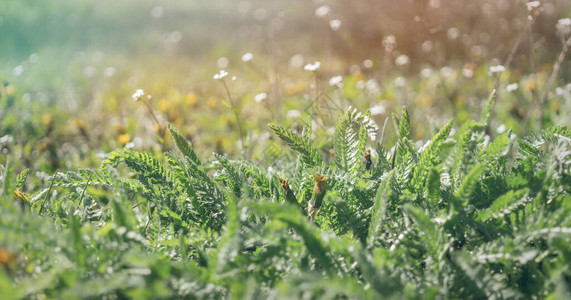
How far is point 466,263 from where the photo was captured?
0.99m

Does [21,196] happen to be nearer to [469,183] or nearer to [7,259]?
[7,259]

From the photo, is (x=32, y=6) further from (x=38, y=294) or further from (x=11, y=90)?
(x=38, y=294)

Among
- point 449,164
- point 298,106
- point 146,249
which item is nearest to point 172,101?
point 298,106

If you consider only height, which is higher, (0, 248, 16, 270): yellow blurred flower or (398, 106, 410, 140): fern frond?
(398, 106, 410, 140): fern frond

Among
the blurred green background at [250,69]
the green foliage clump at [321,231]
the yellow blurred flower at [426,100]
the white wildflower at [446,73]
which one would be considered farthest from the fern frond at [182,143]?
the white wildflower at [446,73]

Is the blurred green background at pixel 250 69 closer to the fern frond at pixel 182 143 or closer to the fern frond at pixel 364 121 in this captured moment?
the fern frond at pixel 182 143

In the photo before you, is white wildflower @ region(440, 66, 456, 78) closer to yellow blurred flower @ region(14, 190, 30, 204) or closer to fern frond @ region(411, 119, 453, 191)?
fern frond @ region(411, 119, 453, 191)

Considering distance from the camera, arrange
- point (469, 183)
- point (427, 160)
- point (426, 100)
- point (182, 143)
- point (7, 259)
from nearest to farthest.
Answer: point (7, 259) < point (469, 183) < point (427, 160) < point (182, 143) < point (426, 100)

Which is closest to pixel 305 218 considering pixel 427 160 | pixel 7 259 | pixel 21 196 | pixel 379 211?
pixel 379 211

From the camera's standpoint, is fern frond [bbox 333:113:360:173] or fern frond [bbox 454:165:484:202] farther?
fern frond [bbox 333:113:360:173]

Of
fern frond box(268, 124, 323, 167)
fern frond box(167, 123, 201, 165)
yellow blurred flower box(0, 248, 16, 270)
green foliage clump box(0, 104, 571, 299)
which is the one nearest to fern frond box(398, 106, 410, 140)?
green foliage clump box(0, 104, 571, 299)

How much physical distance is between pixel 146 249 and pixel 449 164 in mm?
826

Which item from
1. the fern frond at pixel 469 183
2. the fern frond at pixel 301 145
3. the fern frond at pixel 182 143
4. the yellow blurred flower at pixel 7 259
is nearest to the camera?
the yellow blurred flower at pixel 7 259

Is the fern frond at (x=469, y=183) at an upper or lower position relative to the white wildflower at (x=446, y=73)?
lower
